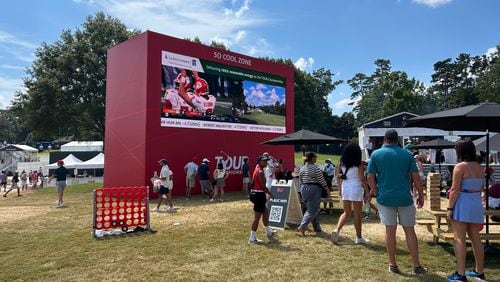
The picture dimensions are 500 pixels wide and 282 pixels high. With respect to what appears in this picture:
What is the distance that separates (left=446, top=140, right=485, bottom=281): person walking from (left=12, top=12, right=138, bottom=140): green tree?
27699mm

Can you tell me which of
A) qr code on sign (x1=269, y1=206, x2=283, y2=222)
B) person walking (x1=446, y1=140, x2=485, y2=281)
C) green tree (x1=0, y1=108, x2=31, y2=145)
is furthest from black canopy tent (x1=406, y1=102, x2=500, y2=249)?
green tree (x1=0, y1=108, x2=31, y2=145)

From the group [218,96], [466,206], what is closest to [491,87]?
[218,96]

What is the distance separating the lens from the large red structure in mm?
14273

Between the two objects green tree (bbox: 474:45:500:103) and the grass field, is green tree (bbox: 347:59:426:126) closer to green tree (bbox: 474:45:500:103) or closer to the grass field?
green tree (bbox: 474:45:500:103)

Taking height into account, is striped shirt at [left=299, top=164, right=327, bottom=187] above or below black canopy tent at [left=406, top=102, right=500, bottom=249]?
below

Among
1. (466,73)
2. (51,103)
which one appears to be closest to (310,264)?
(51,103)

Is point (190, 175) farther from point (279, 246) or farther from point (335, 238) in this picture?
point (335, 238)

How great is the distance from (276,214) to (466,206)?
13.2 ft

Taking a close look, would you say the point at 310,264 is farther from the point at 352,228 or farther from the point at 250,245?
the point at 352,228

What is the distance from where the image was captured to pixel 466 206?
172 inches

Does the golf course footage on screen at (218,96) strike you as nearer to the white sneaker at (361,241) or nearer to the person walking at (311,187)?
the person walking at (311,187)

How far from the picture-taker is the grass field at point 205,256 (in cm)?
498

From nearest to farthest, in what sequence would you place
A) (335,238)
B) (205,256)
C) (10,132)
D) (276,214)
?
(205,256)
(335,238)
(276,214)
(10,132)

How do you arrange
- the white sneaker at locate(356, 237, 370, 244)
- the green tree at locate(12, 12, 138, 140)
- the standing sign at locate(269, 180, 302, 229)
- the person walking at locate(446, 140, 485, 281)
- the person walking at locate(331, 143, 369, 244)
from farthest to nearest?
the green tree at locate(12, 12, 138, 140), the standing sign at locate(269, 180, 302, 229), the white sneaker at locate(356, 237, 370, 244), the person walking at locate(331, 143, 369, 244), the person walking at locate(446, 140, 485, 281)
